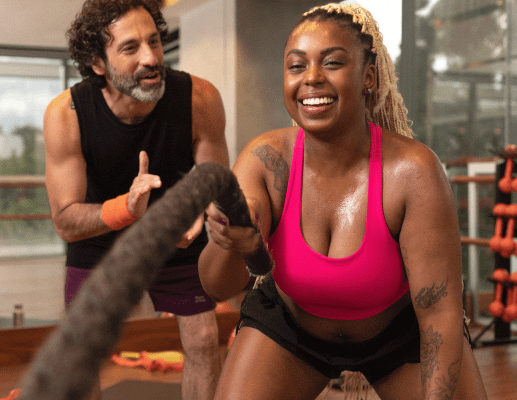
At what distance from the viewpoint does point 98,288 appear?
447 millimetres

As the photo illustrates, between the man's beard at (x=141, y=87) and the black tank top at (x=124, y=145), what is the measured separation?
0.08m

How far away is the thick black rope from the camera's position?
0.40 metres

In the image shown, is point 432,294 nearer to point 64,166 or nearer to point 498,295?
point 64,166

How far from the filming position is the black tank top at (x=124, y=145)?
194 centimetres

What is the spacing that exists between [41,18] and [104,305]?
17.2 feet

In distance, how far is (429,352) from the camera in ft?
3.97

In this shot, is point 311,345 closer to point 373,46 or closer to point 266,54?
point 373,46

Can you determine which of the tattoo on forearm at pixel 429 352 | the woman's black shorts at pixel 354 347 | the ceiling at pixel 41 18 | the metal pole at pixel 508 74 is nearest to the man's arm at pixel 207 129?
the woman's black shorts at pixel 354 347

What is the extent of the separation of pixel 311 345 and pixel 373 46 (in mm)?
736

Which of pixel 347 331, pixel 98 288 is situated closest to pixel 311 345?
pixel 347 331

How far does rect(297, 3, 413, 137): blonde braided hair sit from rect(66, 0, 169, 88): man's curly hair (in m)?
0.98

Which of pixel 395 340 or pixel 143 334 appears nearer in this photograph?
pixel 395 340

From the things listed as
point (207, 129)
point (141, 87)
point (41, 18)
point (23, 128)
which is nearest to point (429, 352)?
point (207, 129)

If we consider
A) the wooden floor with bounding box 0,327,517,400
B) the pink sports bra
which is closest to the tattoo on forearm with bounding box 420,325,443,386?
the pink sports bra
